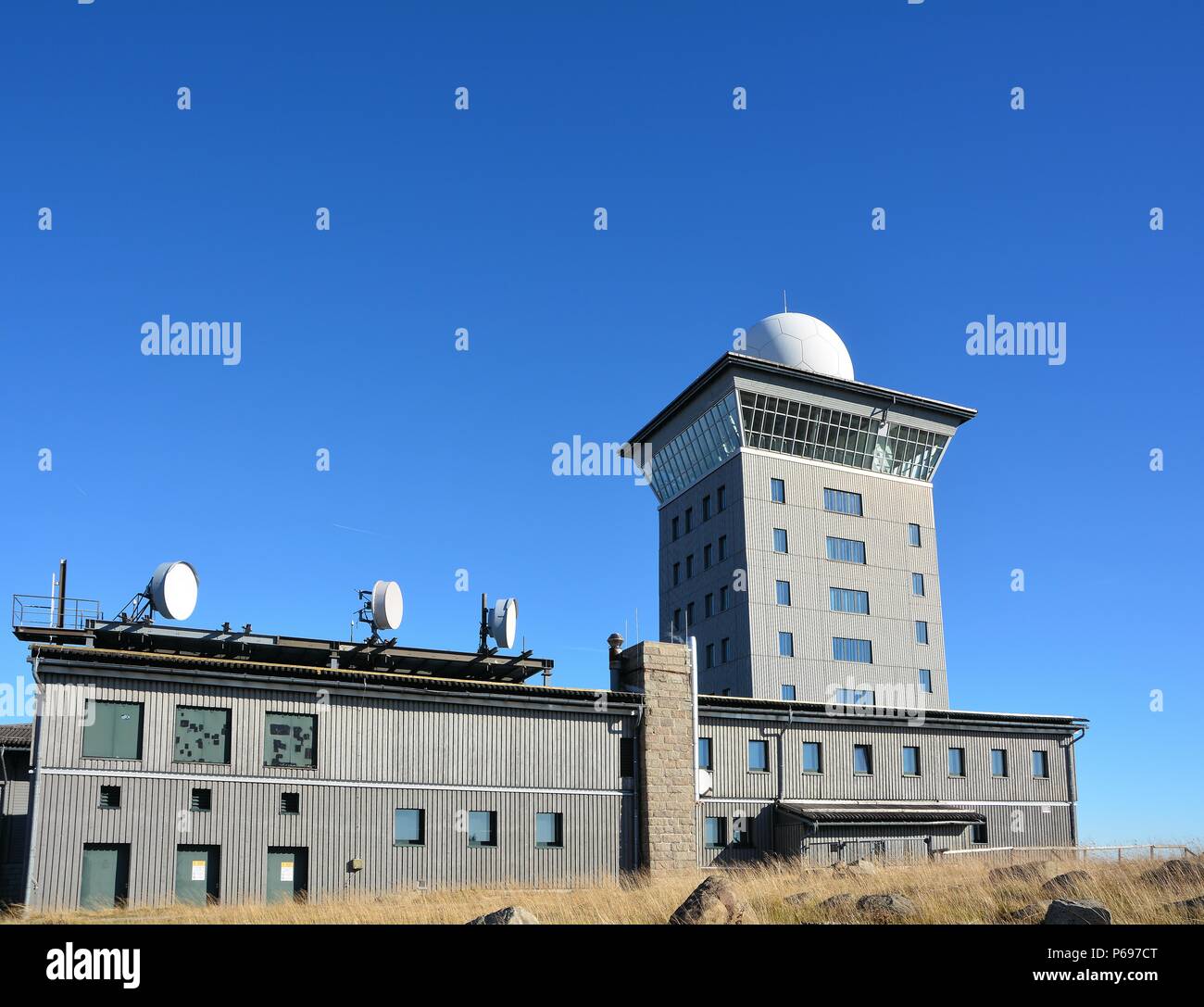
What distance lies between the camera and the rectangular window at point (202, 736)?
112 feet

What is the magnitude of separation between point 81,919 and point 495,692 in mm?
14262

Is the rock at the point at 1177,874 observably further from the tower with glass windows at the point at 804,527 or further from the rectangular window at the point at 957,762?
the tower with glass windows at the point at 804,527

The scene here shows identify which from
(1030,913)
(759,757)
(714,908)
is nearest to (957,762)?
(759,757)

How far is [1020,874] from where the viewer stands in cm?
2747

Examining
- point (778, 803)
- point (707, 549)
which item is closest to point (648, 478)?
point (707, 549)

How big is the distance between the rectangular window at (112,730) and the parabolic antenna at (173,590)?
3.50 meters

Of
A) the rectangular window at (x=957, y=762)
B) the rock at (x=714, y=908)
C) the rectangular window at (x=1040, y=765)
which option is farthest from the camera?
the rectangular window at (x=1040, y=765)

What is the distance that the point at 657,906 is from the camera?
23.6 metres

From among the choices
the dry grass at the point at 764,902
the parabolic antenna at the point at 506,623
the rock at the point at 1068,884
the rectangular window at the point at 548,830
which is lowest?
the dry grass at the point at 764,902

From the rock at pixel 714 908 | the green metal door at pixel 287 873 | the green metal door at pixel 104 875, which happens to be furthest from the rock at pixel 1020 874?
the green metal door at pixel 104 875

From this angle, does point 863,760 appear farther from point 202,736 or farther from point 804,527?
point 202,736

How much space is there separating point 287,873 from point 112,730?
6.71 m

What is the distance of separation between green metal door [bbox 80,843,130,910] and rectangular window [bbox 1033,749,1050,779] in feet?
128
